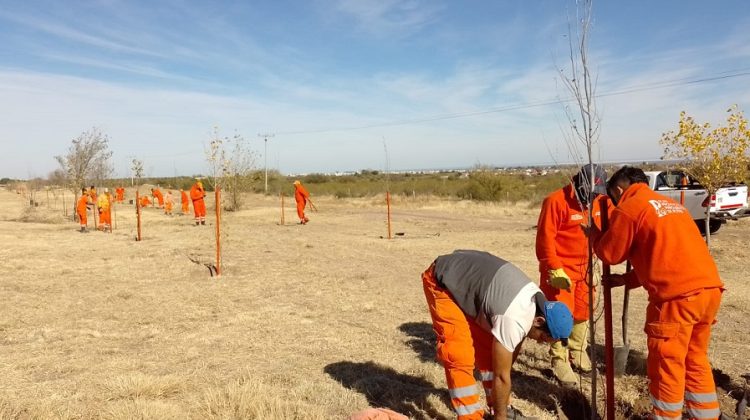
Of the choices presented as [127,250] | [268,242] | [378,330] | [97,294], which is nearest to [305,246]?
[268,242]

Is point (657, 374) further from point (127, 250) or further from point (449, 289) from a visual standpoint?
point (127, 250)

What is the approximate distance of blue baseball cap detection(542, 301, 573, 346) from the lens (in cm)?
299

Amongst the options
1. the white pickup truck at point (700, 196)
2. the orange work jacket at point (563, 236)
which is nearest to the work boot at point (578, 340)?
the orange work jacket at point (563, 236)

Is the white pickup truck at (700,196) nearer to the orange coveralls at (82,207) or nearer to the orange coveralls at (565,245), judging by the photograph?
the orange coveralls at (565,245)

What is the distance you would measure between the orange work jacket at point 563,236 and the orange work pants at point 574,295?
0.07 m

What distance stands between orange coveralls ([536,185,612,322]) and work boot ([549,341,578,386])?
34cm

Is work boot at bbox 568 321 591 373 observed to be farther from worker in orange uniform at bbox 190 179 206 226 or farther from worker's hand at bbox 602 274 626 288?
worker in orange uniform at bbox 190 179 206 226

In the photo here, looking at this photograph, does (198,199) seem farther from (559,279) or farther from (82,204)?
(559,279)

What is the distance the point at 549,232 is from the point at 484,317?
165cm

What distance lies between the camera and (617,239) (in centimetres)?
315

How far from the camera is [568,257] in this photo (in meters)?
4.57

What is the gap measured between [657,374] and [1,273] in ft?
35.6

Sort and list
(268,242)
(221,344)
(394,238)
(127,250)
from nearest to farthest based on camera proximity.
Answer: (221,344) → (127,250) → (268,242) → (394,238)

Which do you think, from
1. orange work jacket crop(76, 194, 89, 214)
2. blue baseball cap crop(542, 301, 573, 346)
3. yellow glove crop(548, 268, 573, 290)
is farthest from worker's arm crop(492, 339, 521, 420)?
orange work jacket crop(76, 194, 89, 214)
